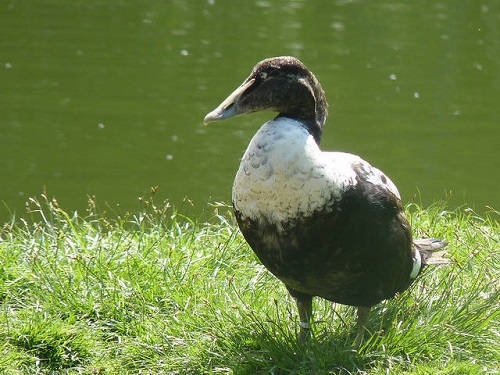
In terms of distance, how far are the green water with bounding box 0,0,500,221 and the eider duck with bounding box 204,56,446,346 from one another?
2628 mm

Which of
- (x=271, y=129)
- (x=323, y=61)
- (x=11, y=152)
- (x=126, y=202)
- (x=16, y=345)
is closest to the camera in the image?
(x=271, y=129)

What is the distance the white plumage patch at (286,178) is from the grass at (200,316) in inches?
22.9

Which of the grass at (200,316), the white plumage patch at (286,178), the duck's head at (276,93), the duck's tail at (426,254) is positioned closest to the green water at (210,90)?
the duck's tail at (426,254)

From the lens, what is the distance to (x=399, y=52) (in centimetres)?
1250

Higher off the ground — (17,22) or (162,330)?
(162,330)

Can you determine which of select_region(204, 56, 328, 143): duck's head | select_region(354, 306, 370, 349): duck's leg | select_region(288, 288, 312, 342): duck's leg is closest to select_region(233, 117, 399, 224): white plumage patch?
select_region(204, 56, 328, 143): duck's head

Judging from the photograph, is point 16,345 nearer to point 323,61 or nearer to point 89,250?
point 89,250

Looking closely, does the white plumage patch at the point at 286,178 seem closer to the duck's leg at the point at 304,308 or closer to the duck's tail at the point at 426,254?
the duck's leg at the point at 304,308

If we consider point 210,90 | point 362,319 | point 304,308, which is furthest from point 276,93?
point 210,90

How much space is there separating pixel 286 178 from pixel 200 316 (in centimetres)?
94

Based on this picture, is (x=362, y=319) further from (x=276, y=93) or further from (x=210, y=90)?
(x=210, y=90)

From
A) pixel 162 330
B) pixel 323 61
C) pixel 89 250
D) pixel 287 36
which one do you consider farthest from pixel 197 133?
pixel 162 330

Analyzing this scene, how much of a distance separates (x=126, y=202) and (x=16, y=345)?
3.75 m

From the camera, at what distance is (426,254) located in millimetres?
4707
